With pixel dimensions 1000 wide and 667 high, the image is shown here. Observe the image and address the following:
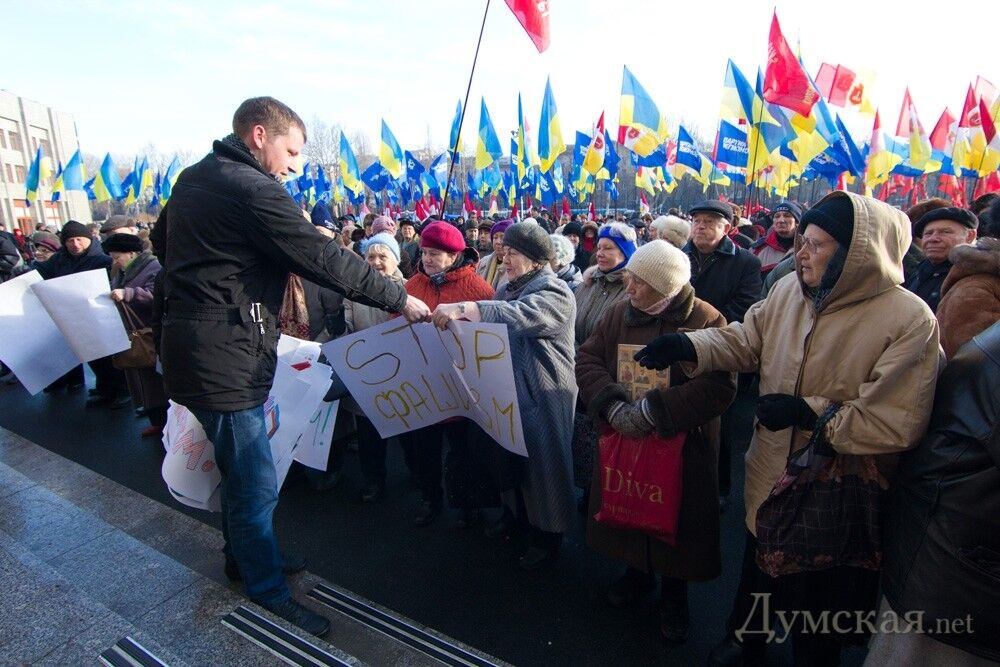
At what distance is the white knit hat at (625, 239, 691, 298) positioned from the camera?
2369 millimetres

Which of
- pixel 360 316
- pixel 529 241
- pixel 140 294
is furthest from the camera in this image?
pixel 140 294

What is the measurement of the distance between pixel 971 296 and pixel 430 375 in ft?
8.65

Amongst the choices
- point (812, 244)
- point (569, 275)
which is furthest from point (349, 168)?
point (812, 244)

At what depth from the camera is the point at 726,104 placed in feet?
38.3

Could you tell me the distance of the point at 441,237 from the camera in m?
3.20

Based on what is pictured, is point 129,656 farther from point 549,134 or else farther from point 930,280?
point 549,134

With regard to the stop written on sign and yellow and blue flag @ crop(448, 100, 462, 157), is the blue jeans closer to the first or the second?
the stop written on sign

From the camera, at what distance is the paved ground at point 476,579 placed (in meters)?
2.46

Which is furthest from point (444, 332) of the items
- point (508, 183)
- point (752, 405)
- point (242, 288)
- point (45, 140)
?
point (45, 140)

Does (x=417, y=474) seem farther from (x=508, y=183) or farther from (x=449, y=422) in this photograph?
(x=508, y=183)

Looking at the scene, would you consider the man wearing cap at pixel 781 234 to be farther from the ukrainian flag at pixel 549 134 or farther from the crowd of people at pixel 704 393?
the ukrainian flag at pixel 549 134

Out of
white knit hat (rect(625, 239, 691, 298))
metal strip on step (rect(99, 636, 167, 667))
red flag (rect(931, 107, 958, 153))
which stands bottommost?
metal strip on step (rect(99, 636, 167, 667))

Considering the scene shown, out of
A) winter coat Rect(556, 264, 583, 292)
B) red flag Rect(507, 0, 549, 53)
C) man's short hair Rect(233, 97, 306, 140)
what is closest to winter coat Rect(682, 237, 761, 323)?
winter coat Rect(556, 264, 583, 292)

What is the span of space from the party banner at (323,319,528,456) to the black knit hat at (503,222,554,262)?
→ 0.59 m
